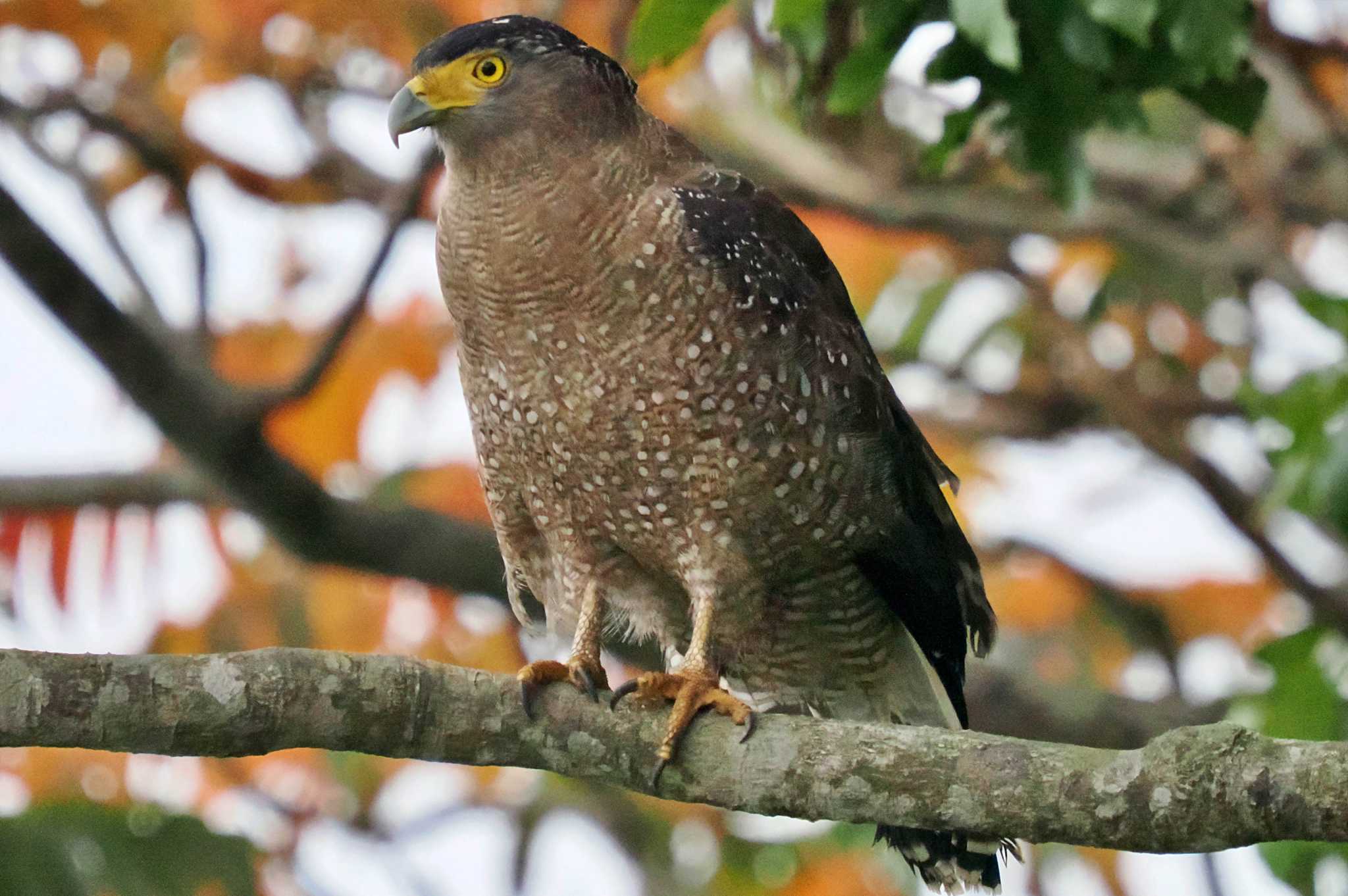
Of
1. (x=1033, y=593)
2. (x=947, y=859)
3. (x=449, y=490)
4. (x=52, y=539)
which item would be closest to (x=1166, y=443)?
(x=1033, y=593)

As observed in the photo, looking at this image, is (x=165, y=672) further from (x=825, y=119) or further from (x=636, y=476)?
(x=825, y=119)

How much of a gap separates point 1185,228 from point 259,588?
4.45 metres

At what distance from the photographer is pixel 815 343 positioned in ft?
13.3

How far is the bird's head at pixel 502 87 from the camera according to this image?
3.90 m

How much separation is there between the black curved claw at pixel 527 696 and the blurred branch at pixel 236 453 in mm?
2055

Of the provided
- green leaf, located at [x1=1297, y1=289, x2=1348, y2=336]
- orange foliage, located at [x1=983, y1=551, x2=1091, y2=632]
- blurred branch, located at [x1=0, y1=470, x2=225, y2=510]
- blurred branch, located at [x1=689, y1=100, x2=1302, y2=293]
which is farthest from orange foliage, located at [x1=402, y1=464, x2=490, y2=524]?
green leaf, located at [x1=1297, y1=289, x2=1348, y2=336]

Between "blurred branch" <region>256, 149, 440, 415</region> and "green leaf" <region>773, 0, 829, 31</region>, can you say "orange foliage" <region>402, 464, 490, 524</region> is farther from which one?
"green leaf" <region>773, 0, 829, 31</region>

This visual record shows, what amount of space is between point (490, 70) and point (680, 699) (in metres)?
1.58

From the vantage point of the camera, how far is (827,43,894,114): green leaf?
163 inches

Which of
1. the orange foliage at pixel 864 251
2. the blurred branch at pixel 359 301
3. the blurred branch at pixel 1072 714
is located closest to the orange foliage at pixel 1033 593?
the blurred branch at pixel 1072 714

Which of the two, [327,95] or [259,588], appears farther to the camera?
[259,588]

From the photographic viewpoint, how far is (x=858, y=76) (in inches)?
164

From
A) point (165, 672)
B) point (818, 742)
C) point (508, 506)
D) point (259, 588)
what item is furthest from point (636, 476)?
point (259, 588)

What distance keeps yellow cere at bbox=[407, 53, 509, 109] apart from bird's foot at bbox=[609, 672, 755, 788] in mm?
1439
